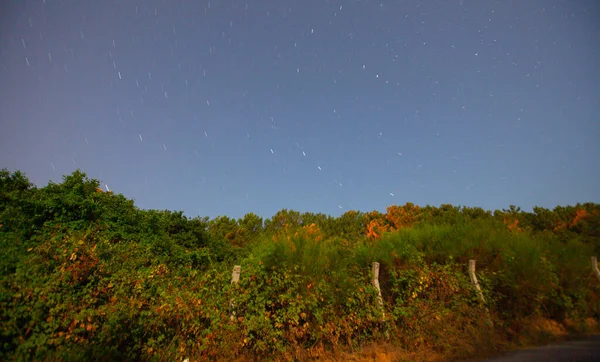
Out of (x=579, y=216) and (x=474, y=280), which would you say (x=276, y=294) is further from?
(x=579, y=216)

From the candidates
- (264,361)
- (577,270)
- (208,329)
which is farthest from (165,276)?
(577,270)

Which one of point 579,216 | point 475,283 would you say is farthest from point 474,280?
point 579,216

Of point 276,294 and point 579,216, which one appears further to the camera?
point 579,216

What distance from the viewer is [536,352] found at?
533 centimetres

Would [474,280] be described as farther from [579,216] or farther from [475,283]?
[579,216]

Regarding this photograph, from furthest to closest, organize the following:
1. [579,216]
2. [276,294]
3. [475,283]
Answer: [579,216] < [475,283] < [276,294]

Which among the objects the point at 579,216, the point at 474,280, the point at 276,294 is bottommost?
the point at 276,294

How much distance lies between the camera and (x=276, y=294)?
16.1ft

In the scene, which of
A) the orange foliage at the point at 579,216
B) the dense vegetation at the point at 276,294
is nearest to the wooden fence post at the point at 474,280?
the dense vegetation at the point at 276,294

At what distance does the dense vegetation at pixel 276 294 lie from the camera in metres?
3.71

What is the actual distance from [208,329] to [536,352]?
591cm

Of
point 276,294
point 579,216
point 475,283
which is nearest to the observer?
point 276,294

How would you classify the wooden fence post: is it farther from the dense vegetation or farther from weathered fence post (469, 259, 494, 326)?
the dense vegetation

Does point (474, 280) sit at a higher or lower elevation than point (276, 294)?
higher
